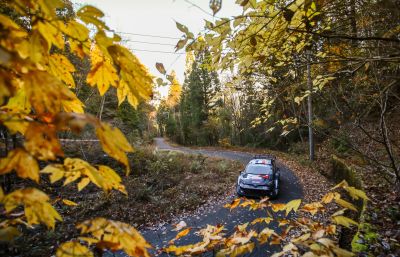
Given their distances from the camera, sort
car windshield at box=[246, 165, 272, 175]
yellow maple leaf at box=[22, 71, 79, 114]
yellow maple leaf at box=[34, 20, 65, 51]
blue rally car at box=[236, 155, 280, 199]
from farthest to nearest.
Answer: car windshield at box=[246, 165, 272, 175] → blue rally car at box=[236, 155, 280, 199] → yellow maple leaf at box=[34, 20, 65, 51] → yellow maple leaf at box=[22, 71, 79, 114]

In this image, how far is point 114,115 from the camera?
2050 cm

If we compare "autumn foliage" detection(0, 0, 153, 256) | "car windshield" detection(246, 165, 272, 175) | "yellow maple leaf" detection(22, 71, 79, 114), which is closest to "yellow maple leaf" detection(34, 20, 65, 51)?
"autumn foliage" detection(0, 0, 153, 256)

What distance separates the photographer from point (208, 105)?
12.0ft

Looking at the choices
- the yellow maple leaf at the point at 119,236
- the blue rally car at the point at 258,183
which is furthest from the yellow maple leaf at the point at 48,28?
the blue rally car at the point at 258,183

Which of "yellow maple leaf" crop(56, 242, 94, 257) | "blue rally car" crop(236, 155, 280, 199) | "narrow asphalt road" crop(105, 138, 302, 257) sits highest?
"yellow maple leaf" crop(56, 242, 94, 257)

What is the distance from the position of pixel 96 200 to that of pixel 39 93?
37.3 ft

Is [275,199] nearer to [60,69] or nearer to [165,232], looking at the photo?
[165,232]

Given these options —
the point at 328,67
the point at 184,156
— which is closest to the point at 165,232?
the point at 328,67

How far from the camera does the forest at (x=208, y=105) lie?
76 centimetres

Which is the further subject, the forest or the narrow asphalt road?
the narrow asphalt road

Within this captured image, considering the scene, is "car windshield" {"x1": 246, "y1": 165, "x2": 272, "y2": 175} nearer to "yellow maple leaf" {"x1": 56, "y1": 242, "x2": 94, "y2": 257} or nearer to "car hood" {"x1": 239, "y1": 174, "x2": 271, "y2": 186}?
"car hood" {"x1": 239, "y1": 174, "x2": 271, "y2": 186}

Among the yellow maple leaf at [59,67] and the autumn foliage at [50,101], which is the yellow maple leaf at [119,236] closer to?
the autumn foliage at [50,101]

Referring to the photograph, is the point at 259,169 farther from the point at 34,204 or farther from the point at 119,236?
the point at 34,204

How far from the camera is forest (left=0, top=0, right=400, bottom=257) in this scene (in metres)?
0.76
